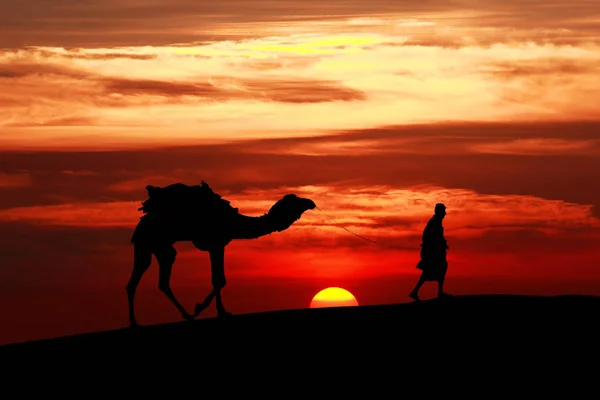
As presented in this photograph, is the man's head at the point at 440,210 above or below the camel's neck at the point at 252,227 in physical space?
above

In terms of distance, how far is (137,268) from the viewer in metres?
38.7

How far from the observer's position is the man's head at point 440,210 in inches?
1565

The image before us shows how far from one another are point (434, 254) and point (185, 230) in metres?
6.53

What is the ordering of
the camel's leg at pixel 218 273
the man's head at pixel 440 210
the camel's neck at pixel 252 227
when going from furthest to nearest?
the man's head at pixel 440 210 < the camel's neck at pixel 252 227 < the camel's leg at pixel 218 273

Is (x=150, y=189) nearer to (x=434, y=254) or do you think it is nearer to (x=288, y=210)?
(x=288, y=210)

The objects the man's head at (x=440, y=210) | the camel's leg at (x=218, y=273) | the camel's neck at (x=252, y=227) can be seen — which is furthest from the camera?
the man's head at (x=440, y=210)

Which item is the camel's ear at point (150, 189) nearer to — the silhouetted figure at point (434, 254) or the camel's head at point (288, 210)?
the camel's head at point (288, 210)

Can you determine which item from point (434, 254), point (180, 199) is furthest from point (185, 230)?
point (434, 254)

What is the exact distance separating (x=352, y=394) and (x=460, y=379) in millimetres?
2345

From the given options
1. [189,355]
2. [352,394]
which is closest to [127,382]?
[189,355]

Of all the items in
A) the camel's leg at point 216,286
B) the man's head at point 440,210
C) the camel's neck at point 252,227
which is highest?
the man's head at point 440,210

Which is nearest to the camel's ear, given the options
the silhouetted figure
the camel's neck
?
the camel's neck

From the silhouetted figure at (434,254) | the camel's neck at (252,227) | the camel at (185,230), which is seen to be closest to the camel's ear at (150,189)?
the camel at (185,230)

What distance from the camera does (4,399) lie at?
3222cm
